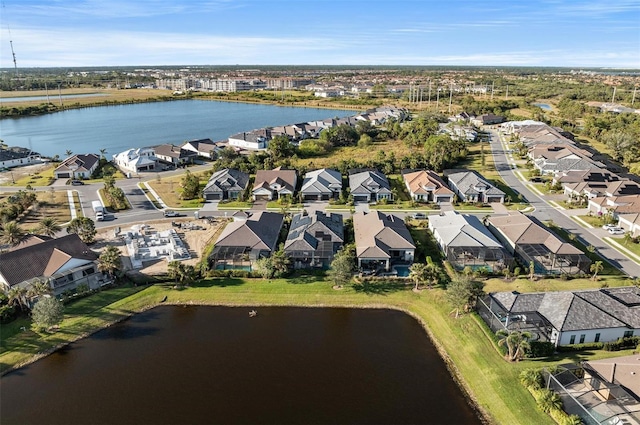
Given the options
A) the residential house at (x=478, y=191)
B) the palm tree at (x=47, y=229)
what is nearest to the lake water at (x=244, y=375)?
the palm tree at (x=47, y=229)

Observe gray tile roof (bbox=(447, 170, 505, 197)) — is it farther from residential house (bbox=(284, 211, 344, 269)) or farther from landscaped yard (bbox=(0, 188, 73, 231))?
landscaped yard (bbox=(0, 188, 73, 231))

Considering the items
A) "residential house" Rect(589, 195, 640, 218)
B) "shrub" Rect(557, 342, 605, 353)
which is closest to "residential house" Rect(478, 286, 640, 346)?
"shrub" Rect(557, 342, 605, 353)

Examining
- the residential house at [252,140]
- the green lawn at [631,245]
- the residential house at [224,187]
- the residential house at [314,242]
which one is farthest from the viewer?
the residential house at [252,140]

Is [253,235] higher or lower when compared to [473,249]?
higher

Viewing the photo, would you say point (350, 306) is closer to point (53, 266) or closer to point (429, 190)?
point (53, 266)

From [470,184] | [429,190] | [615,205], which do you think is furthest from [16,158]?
[615,205]

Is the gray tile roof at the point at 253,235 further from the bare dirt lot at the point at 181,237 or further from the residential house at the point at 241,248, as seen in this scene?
the bare dirt lot at the point at 181,237
